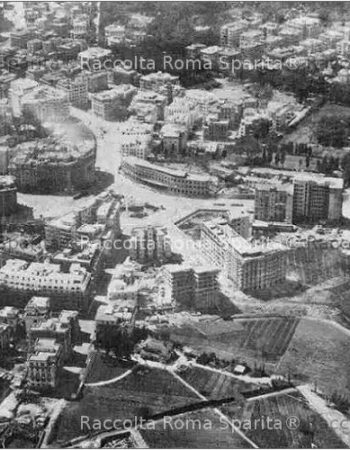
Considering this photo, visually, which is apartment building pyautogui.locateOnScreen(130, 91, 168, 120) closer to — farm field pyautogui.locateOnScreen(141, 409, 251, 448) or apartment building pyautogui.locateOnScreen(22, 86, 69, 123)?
apartment building pyautogui.locateOnScreen(22, 86, 69, 123)

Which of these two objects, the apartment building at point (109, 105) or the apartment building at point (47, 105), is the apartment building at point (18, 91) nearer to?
the apartment building at point (47, 105)

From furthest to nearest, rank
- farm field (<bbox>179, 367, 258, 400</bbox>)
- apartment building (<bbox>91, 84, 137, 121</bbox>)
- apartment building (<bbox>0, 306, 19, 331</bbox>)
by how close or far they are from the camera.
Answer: apartment building (<bbox>91, 84, 137, 121</bbox>), apartment building (<bbox>0, 306, 19, 331</bbox>), farm field (<bbox>179, 367, 258, 400</bbox>)

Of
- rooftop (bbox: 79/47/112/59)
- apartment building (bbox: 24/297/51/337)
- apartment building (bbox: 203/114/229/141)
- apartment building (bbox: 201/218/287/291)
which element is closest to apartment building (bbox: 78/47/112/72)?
rooftop (bbox: 79/47/112/59)

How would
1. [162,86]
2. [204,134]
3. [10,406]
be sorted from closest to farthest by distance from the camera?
[10,406] < [204,134] < [162,86]

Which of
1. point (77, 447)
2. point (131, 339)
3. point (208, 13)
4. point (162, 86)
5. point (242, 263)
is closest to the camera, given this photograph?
point (77, 447)

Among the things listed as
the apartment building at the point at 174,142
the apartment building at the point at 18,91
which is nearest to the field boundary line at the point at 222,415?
the apartment building at the point at 174,142

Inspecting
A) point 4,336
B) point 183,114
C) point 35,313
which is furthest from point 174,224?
point 183,114

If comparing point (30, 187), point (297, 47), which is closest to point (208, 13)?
point (297, 47)

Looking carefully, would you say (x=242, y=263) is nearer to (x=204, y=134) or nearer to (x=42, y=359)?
(x=42, y=359)
